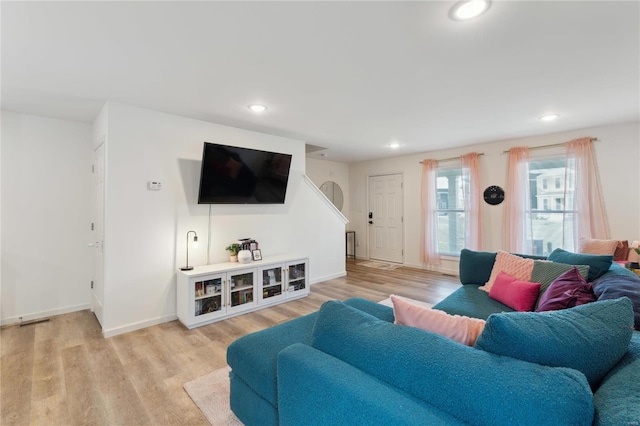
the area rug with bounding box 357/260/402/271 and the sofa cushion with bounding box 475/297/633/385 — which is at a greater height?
the sofa cushion with bounding box 475/297/633/385

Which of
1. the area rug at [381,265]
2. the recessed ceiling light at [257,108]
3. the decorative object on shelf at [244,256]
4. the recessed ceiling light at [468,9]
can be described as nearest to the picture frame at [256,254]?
the decorative object on shelf at [244,256]

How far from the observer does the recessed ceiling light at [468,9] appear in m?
1.51

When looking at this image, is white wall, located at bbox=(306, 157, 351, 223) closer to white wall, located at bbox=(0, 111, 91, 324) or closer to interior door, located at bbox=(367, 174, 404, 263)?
interior door, located at bbox=(367, 174, 404, 263)

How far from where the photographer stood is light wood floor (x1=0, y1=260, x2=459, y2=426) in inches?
71.0

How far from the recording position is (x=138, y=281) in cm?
309

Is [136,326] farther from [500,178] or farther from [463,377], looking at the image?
[500,178]

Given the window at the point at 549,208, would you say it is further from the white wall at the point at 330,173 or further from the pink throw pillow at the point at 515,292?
the white wall at the point at 330,173

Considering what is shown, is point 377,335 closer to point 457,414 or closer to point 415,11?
point 457,414

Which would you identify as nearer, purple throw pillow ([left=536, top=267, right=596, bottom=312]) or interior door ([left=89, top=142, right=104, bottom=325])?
purple throw pillow ([left=536, top=267, right=596, bottom=312])

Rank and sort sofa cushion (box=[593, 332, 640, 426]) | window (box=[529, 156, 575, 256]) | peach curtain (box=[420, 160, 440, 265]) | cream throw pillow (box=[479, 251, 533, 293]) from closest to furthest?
1. sofa cushion (box=[593, 332, 640, 426])
2. cream throw pillow (box=[479, 251, 533, 293])
3. window (box=[529, 156, 575, 256])
4. peach curtain (box=[420, 160, 440, 265])

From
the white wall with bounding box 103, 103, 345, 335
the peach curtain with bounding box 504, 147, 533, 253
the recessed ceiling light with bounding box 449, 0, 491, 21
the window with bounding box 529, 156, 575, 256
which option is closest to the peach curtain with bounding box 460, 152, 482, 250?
the peach curtain with bounding box 504, 147, 533, 253

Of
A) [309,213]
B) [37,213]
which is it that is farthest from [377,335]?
[37,213]

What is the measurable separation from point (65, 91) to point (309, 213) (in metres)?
3.24

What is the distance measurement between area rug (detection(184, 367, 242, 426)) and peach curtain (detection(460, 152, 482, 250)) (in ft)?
14.7
